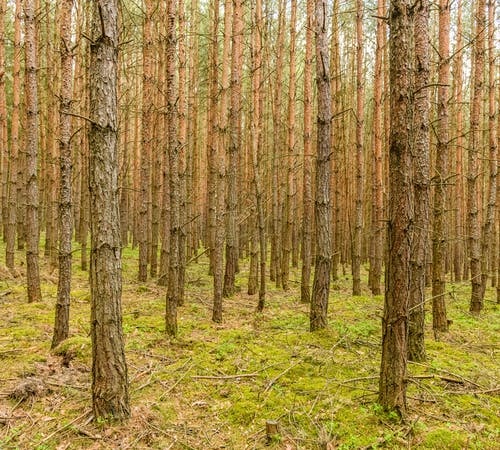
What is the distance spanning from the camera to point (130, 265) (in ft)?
44.9

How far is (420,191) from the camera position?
5.25 m

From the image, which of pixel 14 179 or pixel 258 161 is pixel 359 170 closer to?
pixel 258 161

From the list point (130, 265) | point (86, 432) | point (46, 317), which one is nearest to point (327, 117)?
point (86, 432)

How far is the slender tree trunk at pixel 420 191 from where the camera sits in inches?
203

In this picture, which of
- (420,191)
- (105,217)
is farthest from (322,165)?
(105,217)

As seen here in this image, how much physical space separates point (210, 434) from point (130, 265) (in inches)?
418

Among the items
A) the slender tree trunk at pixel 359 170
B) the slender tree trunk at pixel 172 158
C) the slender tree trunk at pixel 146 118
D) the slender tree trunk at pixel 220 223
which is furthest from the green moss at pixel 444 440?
the slender tree trunk at pixel 146 118

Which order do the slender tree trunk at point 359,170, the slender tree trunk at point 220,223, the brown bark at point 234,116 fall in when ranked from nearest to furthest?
the slender tree trunk at point 220,223 < the brown bark at point 234,116 < the slender tree trunk at point 359,170

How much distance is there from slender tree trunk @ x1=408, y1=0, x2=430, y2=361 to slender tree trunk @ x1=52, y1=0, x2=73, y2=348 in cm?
463

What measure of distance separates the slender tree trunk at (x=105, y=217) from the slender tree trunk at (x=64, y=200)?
1748 mm

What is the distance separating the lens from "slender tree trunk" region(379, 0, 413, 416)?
11.7 ft

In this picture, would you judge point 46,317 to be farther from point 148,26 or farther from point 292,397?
point 148,26

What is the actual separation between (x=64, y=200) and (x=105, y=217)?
186cm

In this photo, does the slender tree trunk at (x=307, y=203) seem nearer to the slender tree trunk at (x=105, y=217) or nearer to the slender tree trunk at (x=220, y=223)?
the slender tree trunk at (x=220, y=223)
